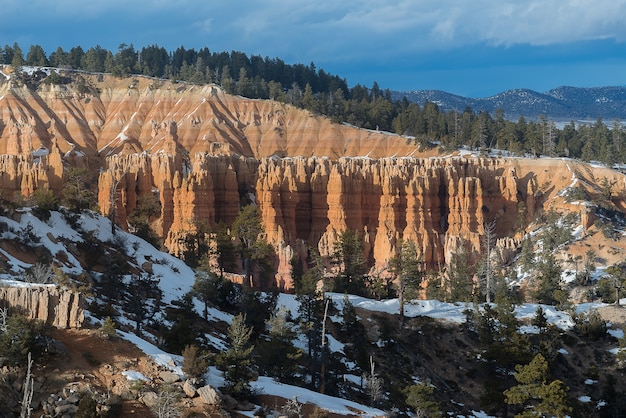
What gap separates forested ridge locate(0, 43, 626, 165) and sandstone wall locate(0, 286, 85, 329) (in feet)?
277

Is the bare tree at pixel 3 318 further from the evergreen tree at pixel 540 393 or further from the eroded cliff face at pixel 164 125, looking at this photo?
the eroded cliff face at pixel 164 125

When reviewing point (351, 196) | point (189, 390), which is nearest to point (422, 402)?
point (189, 390)

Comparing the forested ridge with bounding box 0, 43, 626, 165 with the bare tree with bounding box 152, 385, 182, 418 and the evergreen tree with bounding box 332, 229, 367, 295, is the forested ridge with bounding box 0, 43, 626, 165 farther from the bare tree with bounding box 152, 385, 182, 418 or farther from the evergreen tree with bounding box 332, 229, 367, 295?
the bare tree with bounding box 152, 385, 182, 418

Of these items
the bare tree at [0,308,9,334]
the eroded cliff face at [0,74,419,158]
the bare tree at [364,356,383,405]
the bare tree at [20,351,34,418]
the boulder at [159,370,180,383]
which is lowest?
the bare tree at [364,356,383,405]

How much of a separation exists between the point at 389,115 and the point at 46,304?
105355 millimetres

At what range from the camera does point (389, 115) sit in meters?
127

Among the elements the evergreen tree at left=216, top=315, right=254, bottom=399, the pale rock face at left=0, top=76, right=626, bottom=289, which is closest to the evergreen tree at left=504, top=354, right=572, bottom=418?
the evergreen tree at left=216, top=315, right=254, bottom=399

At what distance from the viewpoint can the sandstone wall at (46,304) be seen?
25.1 m

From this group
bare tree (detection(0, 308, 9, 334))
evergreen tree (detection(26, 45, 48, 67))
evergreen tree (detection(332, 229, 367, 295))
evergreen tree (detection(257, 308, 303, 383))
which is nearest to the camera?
bare tree (detection(0, 308, 9, 334))

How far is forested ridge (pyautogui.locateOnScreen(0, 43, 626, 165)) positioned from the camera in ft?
369

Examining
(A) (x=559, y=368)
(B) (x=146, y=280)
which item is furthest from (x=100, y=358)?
(A) (x=559, y=368)

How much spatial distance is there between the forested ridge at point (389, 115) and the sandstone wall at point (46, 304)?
277ft

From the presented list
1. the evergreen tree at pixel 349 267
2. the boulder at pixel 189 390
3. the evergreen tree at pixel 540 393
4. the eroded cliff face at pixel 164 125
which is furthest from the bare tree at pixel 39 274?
the eroded cliff face at pixel 164 125

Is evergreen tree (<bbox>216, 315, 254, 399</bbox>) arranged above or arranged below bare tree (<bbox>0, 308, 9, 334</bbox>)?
below
